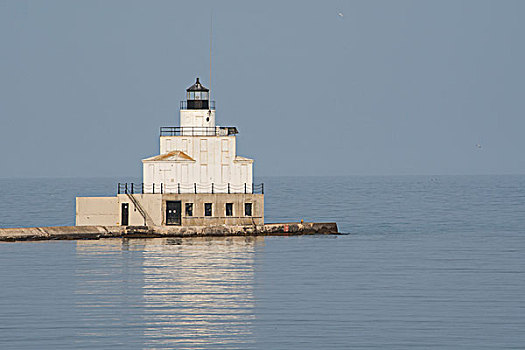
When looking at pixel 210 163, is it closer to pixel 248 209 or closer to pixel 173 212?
pixel 248 209

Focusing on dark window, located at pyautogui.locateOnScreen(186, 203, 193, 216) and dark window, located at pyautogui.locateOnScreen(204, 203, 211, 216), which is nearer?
dark window, located at pyautogui.locateOnScreen(186, 203, 193, 216)

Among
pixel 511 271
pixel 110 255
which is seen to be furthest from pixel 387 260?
pixel 110 255

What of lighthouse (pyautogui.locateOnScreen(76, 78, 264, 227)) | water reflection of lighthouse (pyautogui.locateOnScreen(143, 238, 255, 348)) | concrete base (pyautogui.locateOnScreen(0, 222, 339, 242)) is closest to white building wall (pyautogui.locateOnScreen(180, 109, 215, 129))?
lighthouse (pyautogui.locateOnScreen(76, 78, 264, 227))

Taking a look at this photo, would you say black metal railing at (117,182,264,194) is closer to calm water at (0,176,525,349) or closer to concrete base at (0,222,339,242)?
concrete base at (0,222,339,242)

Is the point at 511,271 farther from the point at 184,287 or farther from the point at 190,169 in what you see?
the point at 190,169

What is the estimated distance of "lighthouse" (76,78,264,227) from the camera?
6512 centimetres

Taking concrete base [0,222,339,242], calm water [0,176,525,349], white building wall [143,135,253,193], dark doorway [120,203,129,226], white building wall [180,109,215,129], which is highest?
white building wall [180,109,215,129]

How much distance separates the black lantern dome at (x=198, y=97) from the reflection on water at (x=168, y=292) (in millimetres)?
9217

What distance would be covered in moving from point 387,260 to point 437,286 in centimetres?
1175

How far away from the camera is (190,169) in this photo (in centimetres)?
6644

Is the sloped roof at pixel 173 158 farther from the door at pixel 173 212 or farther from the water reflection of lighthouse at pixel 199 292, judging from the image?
the water reflection of lighthouse at pixel 199 292

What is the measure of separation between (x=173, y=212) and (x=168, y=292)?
70.9ft

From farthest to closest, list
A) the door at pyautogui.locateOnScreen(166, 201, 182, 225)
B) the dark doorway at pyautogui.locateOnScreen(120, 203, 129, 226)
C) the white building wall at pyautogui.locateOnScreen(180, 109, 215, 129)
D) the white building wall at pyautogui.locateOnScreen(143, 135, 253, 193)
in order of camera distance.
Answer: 1. the white building wall at pyautogui.locateOnScreen(180, 109, 215, 129)
2. the white building wall at pyautogui.locateOnScreen(143, 135, 253, 193)
3. the door at pyautogui.locateOnScreen(166, 201, 182, 225)
4. the dark doorway at pyautogui.locateOnScreen(120, 203, 129, 226)

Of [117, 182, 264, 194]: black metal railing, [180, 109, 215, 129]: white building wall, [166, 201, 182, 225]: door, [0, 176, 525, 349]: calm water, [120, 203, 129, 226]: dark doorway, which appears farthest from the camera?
[180, 109, 215, 129]: white building wall
